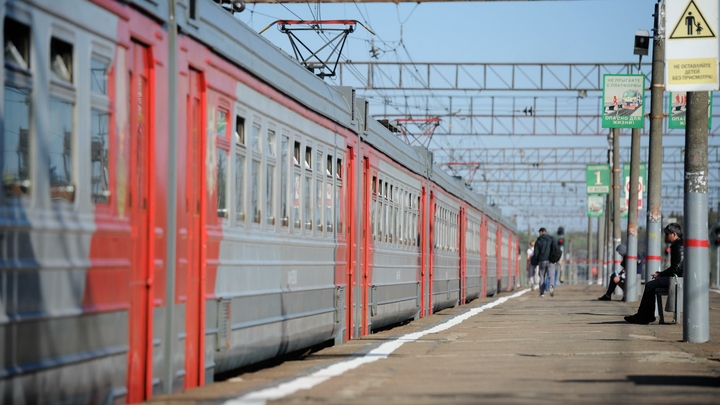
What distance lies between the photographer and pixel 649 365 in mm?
11133

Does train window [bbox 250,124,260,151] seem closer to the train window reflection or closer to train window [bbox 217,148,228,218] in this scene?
the train window reflection

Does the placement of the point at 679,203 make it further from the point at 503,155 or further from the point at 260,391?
the point at 260,391

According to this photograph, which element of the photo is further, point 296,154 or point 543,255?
point 543,255

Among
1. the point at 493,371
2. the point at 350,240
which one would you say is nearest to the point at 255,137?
the point at 493,371

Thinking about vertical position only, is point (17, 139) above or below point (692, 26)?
below

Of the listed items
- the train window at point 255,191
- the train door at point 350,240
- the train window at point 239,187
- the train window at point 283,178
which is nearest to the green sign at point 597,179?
the train door at point 350,240

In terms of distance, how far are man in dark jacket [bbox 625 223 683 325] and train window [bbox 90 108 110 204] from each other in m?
11.8

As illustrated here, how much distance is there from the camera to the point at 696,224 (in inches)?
562

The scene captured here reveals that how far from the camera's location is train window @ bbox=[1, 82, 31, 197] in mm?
6395

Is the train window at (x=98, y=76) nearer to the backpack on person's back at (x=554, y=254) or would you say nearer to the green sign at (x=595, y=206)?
the backpack on person's back at (x=554, y=254)

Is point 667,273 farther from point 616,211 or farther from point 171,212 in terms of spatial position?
point 616,211

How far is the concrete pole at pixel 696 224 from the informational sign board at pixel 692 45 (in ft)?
1.84

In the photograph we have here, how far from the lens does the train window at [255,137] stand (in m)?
10.6

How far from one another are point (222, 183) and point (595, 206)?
4747 cm
